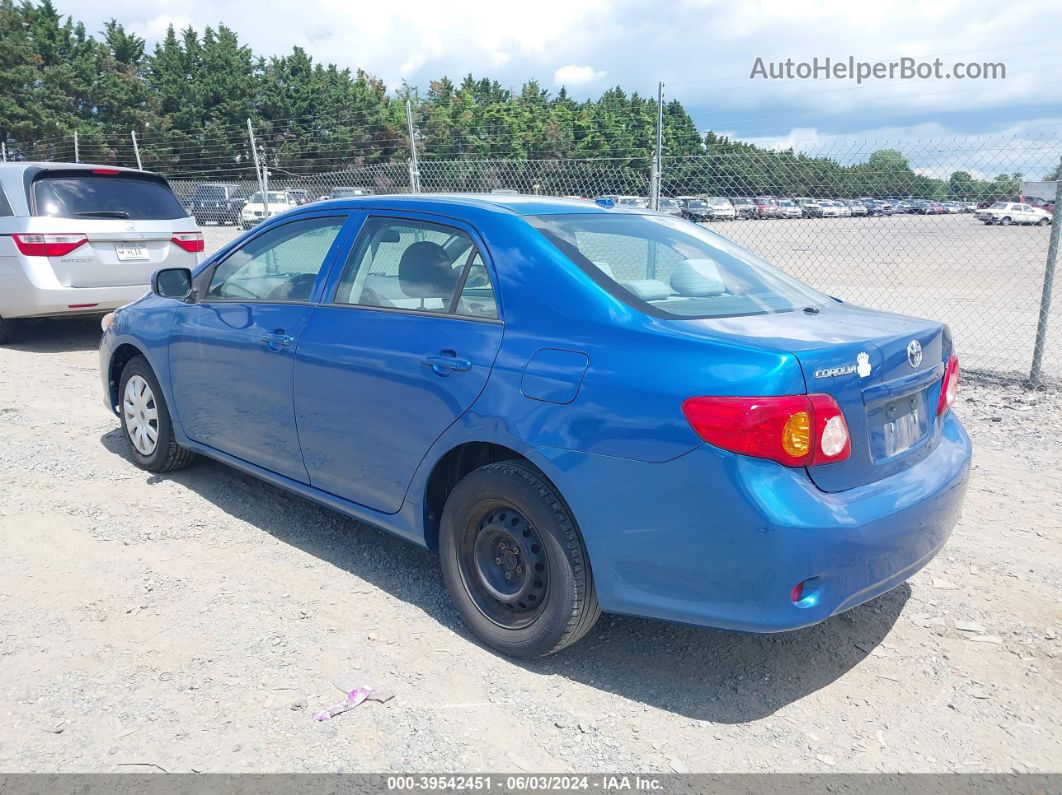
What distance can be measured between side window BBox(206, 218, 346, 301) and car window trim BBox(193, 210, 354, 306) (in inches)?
0.6

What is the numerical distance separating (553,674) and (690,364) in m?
1.27

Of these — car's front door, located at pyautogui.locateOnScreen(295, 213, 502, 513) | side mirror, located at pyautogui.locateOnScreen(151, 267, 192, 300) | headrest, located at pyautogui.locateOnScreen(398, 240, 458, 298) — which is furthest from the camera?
side mirror, located at pyautogui.locateOnScreen(151, 267, 192, 300)

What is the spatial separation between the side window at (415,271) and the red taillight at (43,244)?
5.57 m

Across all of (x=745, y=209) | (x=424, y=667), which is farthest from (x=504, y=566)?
(x=745, y=209)

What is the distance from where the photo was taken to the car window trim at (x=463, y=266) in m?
3.22

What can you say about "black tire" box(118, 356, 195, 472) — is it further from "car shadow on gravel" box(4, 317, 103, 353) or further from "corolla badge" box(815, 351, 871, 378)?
"car shadow on gravel" box(4, 317, 103, 353)

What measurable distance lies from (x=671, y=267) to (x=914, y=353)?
40.1 inches

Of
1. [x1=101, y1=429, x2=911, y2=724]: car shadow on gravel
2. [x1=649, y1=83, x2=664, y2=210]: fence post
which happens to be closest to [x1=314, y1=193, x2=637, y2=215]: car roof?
[x1=101, y1=429, x2=911, y2=724]: car shadow on gravel

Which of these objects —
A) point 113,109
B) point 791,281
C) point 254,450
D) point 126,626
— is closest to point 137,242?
point 254,450

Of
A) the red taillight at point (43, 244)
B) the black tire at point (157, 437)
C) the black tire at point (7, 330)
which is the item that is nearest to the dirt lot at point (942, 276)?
the black tire at point (157, 437)

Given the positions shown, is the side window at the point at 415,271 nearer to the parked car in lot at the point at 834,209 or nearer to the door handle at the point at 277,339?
the door handle at the point at 277,339

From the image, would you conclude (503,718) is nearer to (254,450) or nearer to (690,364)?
(690,364)

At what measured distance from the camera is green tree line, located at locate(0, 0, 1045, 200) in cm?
916

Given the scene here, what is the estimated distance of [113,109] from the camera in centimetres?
4881
